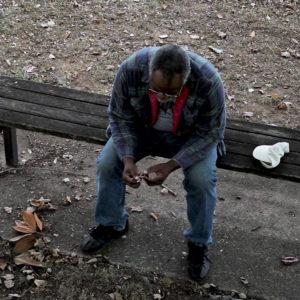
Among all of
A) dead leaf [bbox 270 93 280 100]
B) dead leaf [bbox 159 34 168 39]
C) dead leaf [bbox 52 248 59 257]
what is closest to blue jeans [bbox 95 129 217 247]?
dead leaf [bbox 52 248 59 257]

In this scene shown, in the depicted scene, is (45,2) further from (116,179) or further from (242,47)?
(116,179)

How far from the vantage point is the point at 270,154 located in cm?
327

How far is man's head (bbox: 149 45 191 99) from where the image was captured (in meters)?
2.58

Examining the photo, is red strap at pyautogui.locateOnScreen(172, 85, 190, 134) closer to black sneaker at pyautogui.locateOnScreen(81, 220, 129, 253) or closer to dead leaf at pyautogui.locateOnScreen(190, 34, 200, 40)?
black sneaker at pyautogui.locateOnScreen(81, 220, 129, 253)

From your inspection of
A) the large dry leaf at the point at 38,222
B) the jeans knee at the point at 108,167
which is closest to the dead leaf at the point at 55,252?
the large dry leaf at the point at 38,222

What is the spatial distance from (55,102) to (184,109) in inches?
48.0

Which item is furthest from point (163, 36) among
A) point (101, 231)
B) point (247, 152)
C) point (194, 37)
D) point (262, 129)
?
point (101, 231)

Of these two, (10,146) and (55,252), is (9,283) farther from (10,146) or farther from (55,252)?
(10,146)

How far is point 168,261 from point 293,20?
4381 mm

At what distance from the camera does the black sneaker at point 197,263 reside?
10.8ft

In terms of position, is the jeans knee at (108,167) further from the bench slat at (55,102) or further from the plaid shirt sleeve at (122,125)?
the bench slat at (55,102)

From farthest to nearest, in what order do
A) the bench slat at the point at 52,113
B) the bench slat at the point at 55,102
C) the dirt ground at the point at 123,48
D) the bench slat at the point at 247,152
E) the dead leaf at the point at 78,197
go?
the dirt ground at the point at 123,48 < the dead leaf at the point at 78,197 < the bench slat at the point at 55,102 < the bench slat at the point at 52,113 < the bench slat at the point at 247,152

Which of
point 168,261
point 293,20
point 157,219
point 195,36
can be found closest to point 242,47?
point 195,36

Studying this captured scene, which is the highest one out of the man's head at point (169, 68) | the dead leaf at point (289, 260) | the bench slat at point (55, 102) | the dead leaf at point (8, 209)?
the man's head at point (169, 68)
